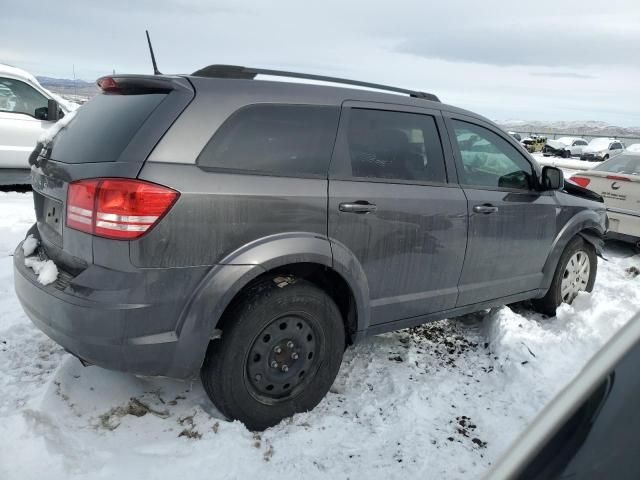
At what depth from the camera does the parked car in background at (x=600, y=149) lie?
37.0 metres

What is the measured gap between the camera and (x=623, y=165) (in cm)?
740

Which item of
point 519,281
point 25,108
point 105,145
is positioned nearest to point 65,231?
point 105,145

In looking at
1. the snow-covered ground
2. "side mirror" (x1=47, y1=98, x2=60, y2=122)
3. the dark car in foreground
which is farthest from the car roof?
the dark car in foreground

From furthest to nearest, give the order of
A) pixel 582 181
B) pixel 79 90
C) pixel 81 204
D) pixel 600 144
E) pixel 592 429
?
pixel 600 144 < pixel 79 90 < pixel 582 181 < pixel 81 204 < pixel 592 429

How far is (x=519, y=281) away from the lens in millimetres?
4043

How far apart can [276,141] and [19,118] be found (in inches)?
274

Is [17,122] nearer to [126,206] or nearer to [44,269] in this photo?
[44,269]

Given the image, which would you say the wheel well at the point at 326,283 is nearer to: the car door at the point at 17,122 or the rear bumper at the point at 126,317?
the rear bumper at the point at 126,317

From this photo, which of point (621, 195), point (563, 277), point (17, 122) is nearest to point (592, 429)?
point (563, 277)

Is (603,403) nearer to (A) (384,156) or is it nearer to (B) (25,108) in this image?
(A) (384,156)

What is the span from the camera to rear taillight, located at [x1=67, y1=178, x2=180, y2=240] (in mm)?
2240

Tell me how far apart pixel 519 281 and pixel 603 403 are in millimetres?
3215

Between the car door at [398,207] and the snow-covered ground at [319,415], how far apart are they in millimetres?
501

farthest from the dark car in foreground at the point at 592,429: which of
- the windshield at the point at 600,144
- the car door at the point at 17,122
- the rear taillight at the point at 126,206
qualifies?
the windshield at the point at 600,144
